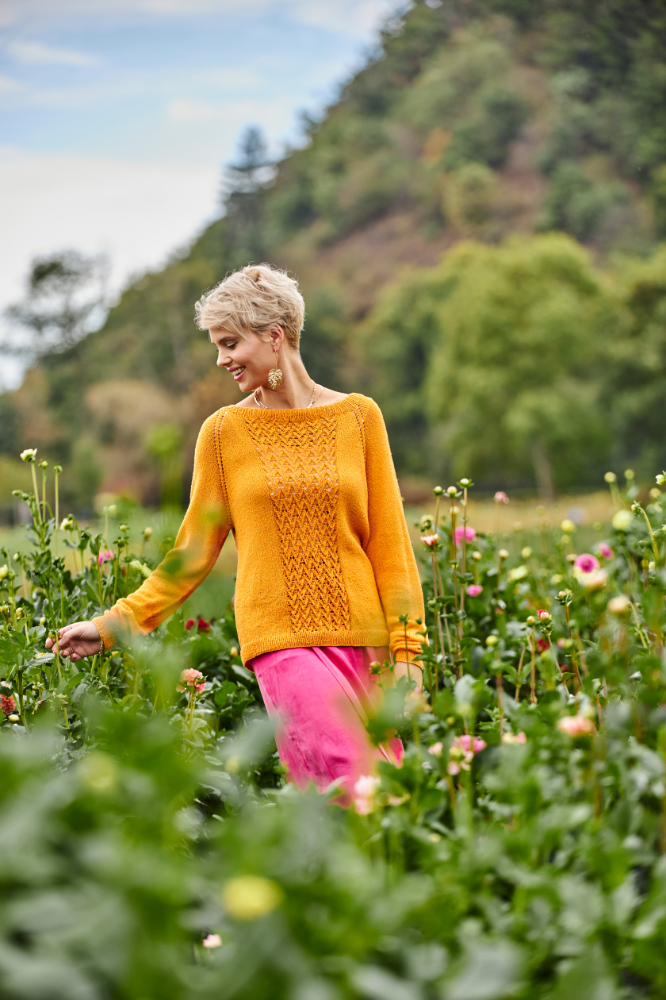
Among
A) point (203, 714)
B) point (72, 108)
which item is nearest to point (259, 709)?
point (203, 714)

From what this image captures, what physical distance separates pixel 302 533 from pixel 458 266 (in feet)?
119

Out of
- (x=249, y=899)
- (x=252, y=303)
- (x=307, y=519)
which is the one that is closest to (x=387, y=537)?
(x=307, y=519)

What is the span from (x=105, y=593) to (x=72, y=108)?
3766 cm

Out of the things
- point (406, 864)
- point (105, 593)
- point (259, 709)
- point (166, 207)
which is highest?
point (166, 207)

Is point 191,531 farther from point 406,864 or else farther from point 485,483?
point 485,483

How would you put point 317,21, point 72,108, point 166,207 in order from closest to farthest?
point 72,108 < point 166,207 < point 317,21

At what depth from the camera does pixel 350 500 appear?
2404 millimetres

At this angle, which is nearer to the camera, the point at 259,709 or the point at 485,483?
the point at 259,709

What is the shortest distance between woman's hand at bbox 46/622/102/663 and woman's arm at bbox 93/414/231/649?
0.02 m

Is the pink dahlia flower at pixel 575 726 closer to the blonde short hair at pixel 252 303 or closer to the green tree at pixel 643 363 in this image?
the blonde short hair at pixel 252 303

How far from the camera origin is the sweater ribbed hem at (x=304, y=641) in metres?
2.30

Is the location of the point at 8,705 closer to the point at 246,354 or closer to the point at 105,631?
the point at 105,631

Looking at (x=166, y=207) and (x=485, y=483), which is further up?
(x=166, y=207)

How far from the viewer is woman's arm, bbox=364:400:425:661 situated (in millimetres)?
2383
